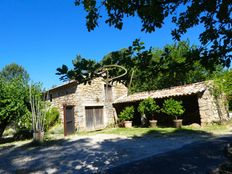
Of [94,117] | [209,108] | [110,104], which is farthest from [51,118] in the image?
[209,108]

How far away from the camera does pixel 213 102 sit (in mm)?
16672

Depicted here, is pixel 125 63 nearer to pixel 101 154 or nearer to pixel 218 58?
pixel 218 58

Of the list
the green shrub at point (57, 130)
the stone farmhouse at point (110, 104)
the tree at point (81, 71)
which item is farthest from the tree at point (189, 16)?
the green shrub at point (57, 130)

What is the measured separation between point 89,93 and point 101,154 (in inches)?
421

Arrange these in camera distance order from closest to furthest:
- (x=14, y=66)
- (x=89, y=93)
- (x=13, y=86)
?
1. (x=13, y=86)
2. (x=89, y=93)
3. (x=14, y=66)

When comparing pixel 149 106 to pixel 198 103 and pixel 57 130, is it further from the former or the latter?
pixel 57 130

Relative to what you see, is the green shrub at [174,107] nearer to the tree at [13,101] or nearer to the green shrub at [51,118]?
the green shrub at [51,118]

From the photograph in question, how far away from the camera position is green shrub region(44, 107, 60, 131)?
18.4m

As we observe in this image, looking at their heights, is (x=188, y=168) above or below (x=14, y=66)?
below

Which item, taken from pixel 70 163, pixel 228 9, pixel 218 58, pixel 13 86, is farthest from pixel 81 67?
pixel 13 86

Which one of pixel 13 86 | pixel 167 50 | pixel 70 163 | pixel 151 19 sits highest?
pixel 13 86

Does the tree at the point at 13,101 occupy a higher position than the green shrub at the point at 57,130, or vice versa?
the tree at the point at 13,101

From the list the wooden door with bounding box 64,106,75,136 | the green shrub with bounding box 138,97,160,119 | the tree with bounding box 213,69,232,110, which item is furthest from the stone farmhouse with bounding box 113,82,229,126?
the wooden door with bounding box 64,106,75,136

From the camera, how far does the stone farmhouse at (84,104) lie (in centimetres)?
1735
